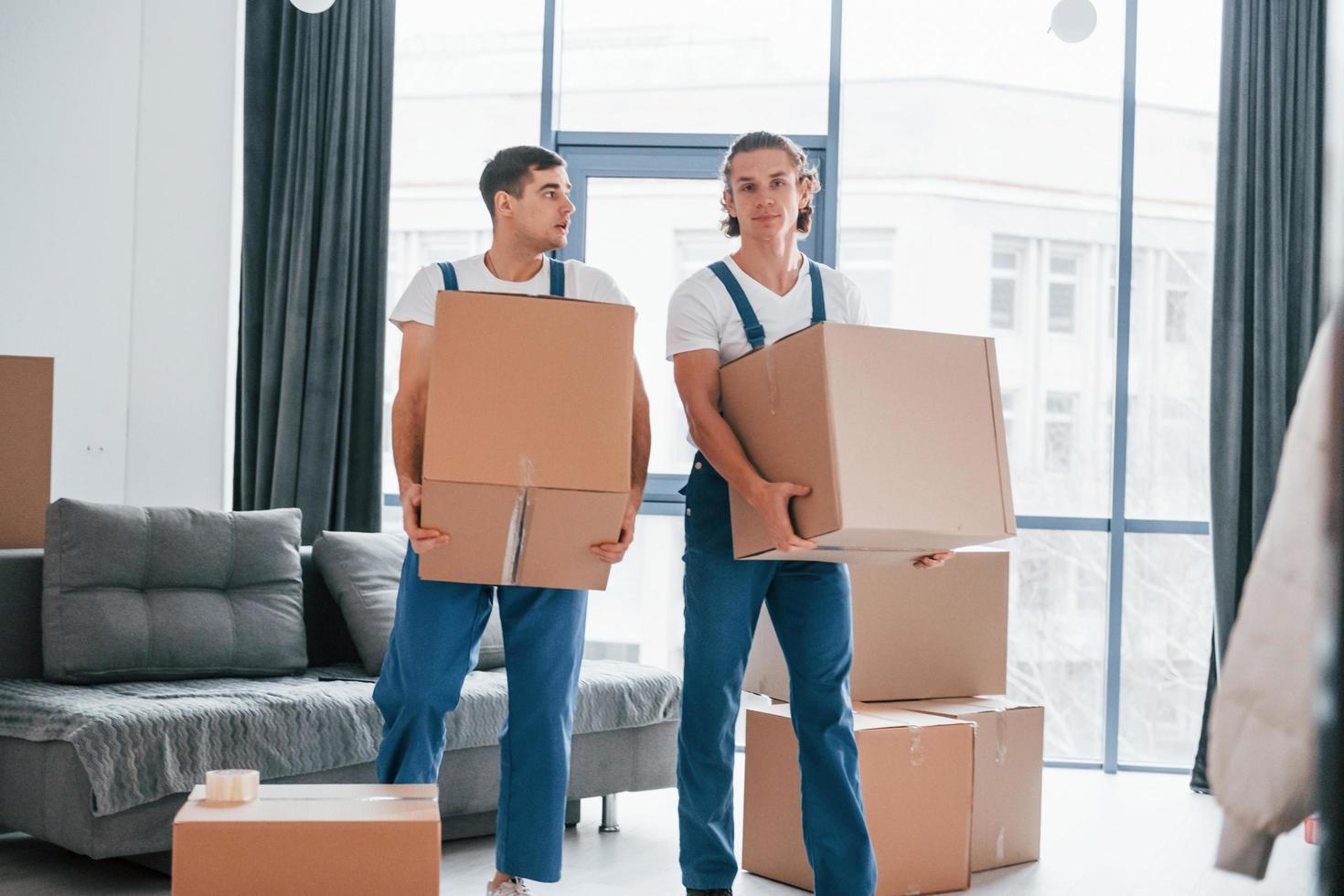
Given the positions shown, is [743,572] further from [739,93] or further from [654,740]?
[739,93]

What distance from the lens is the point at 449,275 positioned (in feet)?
6.80

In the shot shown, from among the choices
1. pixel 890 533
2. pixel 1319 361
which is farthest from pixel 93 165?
pixel 1319 361

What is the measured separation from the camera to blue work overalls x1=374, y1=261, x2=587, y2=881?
2000 millimetres

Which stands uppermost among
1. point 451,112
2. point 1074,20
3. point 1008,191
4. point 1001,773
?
point 1074,20

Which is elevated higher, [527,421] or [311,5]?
[311,5]

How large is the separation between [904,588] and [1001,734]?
1.20 ft

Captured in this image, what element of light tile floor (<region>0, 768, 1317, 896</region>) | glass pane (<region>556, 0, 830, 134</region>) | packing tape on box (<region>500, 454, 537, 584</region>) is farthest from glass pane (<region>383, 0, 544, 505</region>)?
packing tape on box (<region>500, 454, 537, 584</region>)

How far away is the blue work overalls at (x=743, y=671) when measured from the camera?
81.1 inches

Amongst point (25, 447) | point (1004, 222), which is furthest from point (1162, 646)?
point (25, 447)

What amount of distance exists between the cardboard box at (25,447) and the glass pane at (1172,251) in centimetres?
321

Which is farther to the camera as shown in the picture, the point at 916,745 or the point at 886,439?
the point at 916,745

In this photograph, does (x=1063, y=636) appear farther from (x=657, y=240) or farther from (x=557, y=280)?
(x=557, y=280)

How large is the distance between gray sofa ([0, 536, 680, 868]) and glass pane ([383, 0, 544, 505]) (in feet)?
5.23

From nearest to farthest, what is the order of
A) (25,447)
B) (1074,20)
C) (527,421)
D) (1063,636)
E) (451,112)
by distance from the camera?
(527,421) → (25,447) → (1074,20) → (1063,636) → (451,112)
